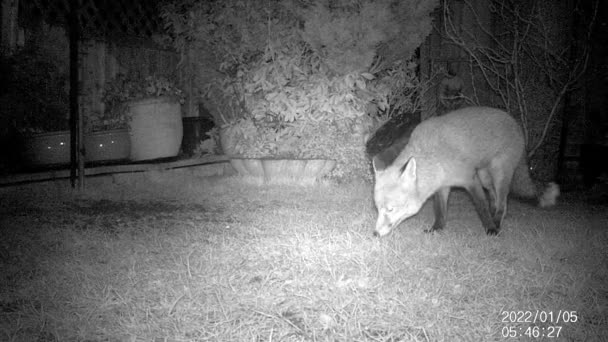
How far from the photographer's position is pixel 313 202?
580 centimetres

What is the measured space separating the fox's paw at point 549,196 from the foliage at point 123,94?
552cm

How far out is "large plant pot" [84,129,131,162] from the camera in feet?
21.8

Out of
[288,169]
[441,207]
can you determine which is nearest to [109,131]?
[288,169]

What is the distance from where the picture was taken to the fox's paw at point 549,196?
18.0ft

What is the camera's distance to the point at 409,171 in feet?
13.8

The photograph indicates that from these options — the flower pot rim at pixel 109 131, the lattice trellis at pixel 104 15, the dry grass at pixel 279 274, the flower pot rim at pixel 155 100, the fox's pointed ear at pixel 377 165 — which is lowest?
the dry grass at pixel 279 274

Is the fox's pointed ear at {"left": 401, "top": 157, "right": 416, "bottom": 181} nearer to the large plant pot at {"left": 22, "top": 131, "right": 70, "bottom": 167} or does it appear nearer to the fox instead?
the fox

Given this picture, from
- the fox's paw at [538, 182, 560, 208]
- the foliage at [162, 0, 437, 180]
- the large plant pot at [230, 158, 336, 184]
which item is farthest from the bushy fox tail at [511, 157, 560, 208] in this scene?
the large plant pot at [230, 158, 336, 184]

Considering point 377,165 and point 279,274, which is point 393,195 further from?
point 279,274

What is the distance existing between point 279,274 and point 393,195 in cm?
151

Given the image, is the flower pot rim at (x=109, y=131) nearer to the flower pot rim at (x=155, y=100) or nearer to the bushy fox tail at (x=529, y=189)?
the flower pot rim at (x=155, y=100)

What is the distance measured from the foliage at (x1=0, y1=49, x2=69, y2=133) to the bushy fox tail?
6067mm

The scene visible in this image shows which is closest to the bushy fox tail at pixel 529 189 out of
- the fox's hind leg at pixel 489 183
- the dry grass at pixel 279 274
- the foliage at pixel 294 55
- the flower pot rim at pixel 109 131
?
the dry grass at pixel 279 274

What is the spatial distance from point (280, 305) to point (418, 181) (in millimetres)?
2184
